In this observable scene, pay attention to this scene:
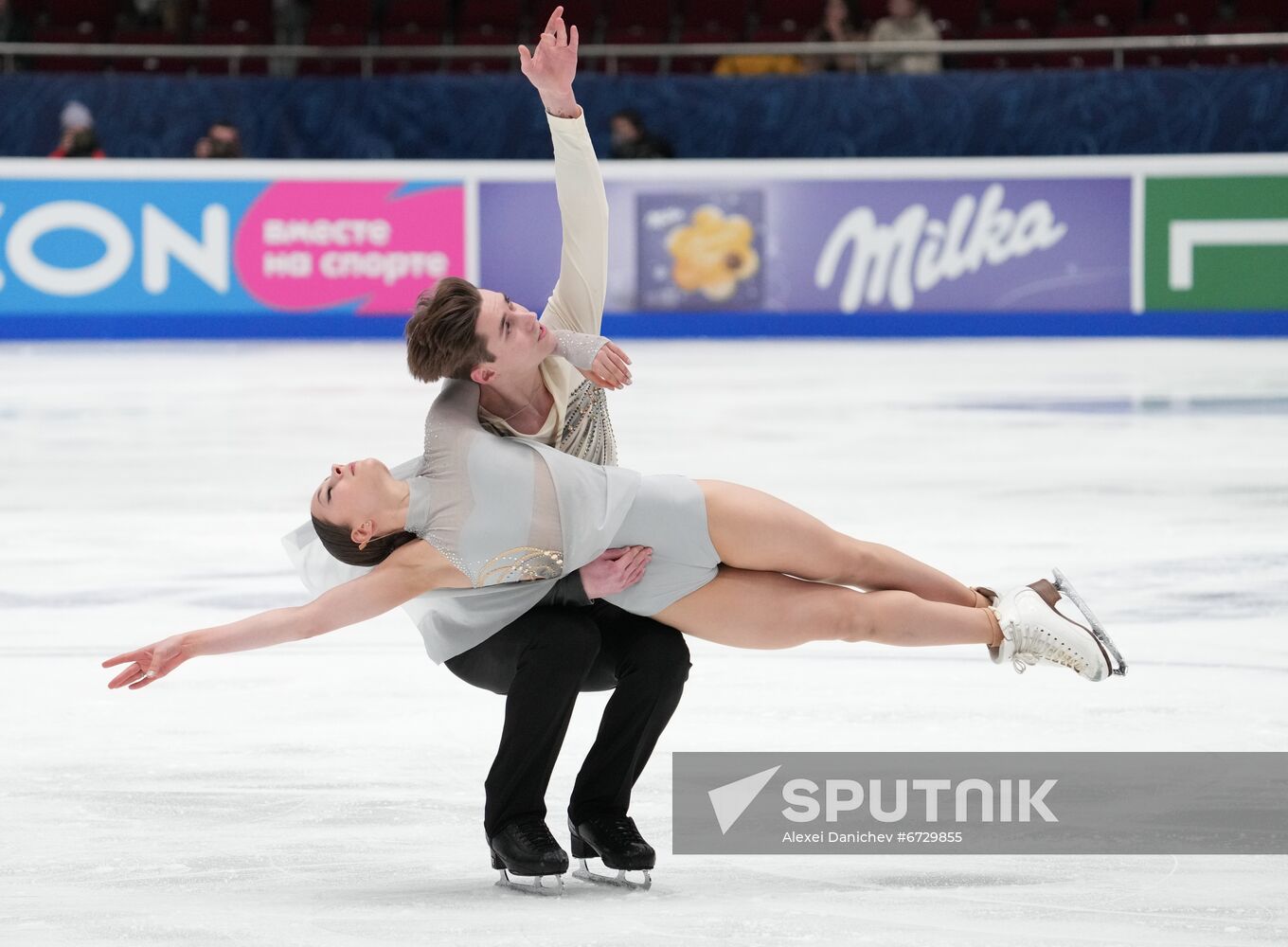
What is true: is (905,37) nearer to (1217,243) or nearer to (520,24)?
(1217,243)

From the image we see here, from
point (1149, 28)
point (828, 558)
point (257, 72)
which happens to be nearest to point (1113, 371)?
point (1149, 28)

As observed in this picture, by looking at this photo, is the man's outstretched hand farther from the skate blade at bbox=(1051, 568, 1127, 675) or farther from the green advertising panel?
the green advertising panel

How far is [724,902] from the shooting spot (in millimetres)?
2625

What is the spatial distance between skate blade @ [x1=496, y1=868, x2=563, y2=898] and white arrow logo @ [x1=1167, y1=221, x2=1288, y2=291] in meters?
10.7

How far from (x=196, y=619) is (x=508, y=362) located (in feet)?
6.37

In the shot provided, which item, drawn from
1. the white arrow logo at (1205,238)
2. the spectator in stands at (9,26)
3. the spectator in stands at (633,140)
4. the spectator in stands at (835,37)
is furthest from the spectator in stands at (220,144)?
the white arrow logo at (1205,238)

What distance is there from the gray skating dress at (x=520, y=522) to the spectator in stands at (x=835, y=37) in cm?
1082

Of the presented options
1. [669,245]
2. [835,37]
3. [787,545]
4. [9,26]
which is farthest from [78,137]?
[787,545]

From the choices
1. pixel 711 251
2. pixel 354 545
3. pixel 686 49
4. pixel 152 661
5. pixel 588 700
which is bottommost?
pixel 711 251

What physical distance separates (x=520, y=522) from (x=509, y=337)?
0.30 metres

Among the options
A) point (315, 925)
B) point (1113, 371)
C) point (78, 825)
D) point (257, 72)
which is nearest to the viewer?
point (315, 925)

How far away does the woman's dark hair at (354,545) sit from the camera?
280 cm

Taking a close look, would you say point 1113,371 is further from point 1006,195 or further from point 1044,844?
point 1044,844

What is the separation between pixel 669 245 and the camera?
12.8 metres
